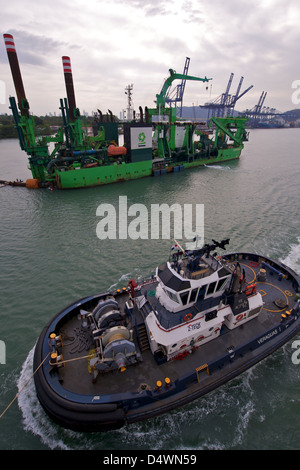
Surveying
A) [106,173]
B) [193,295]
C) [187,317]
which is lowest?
[106,173]

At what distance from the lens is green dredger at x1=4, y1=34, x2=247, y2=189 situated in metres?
36.2

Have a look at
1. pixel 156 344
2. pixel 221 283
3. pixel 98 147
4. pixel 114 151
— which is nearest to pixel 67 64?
pixel 98 147

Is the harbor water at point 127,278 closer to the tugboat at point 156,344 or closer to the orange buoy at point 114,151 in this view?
the tugboat at point 156,344

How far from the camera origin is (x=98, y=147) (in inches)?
1740

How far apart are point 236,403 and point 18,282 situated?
563 inches

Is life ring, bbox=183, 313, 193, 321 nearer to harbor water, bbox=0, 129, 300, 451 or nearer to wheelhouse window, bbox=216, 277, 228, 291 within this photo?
wheelhouse window, bbox=216, 277, 228, 291

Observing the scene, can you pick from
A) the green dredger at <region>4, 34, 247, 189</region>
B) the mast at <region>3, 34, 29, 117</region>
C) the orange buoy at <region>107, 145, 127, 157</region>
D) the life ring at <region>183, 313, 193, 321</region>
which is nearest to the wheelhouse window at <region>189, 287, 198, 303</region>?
the life ring at <region>183, 313, 193, 321</region>

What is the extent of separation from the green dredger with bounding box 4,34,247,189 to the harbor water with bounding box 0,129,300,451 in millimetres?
2825

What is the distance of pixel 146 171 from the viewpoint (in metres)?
44.3

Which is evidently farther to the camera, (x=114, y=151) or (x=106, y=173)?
(x=114, y=151)

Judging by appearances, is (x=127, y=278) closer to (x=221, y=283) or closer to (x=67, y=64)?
(x=221, y=283)

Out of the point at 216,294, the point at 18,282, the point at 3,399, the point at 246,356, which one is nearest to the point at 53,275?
the point at 18,282

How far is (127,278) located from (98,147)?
35.6 metres

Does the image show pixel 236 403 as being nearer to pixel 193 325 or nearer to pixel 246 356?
pixel 246 356
